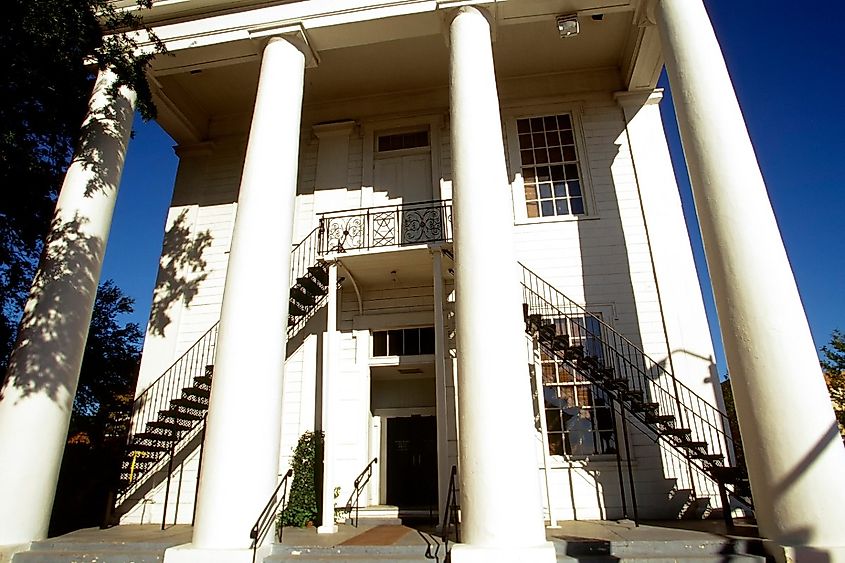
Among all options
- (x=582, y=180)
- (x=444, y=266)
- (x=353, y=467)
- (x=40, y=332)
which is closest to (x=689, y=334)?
(x=582, y=180)

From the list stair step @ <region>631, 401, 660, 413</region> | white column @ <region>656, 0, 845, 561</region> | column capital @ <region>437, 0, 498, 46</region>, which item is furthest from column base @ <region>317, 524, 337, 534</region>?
column capital @ <region>437, 0, 498, 46</region>

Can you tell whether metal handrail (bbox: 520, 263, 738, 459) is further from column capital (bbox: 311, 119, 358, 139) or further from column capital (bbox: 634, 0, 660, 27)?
column capital (bbox: 311, 119, 358, 139)

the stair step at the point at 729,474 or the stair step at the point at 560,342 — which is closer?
the stair step at the point at 729,474

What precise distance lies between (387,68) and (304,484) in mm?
9356

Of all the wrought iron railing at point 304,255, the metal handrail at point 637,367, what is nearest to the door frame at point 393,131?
→ the wrought iron railing at point 304,255

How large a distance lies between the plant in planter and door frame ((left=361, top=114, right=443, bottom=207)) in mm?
5425

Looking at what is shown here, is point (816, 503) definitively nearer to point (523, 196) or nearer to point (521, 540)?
point (521, 540)

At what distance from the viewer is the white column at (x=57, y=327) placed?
6.97 m

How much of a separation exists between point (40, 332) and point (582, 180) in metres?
10.6

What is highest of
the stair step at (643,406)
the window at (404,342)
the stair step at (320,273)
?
the stair step at (320,273)

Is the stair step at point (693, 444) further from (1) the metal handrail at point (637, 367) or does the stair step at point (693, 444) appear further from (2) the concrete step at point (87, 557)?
(2) the concrete step at point (87, 557)

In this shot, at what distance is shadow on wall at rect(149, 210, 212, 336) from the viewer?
39.7ft

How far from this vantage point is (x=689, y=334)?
1018cm

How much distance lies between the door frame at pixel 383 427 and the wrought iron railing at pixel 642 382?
10.6 feet
